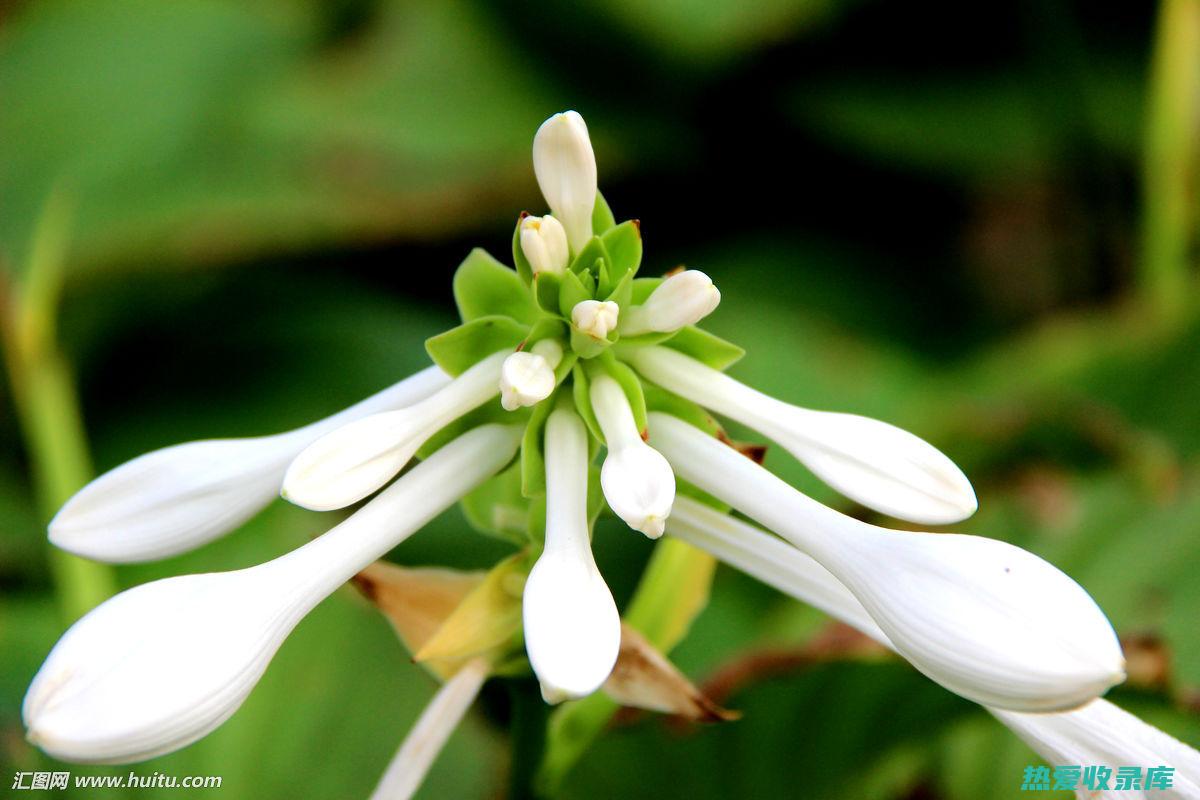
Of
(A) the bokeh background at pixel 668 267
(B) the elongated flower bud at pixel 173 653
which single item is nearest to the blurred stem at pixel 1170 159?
(A) the bokeh background at pixel 668 267

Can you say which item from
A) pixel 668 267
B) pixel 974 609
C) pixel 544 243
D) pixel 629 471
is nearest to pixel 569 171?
pixel 544 243

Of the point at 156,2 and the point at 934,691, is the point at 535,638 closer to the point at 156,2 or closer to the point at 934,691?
the point at 934,691

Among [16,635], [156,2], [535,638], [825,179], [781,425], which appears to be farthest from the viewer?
[825,179]

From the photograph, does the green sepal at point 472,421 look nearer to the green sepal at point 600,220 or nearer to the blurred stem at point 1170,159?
the green sepal at point 600,220

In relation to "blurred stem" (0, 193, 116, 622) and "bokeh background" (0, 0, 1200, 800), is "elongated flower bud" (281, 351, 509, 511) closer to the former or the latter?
"bokeh background" (0, 0, 1200, 800)

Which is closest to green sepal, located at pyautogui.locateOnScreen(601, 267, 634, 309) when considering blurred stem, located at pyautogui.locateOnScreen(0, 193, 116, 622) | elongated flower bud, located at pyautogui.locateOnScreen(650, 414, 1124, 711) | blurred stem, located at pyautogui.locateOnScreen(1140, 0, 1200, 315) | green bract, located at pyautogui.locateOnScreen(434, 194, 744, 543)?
green bract, located at pyautogui.locateOnScreen(434, 194, 744, 543)

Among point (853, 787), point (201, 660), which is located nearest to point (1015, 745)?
point (853, 787)
